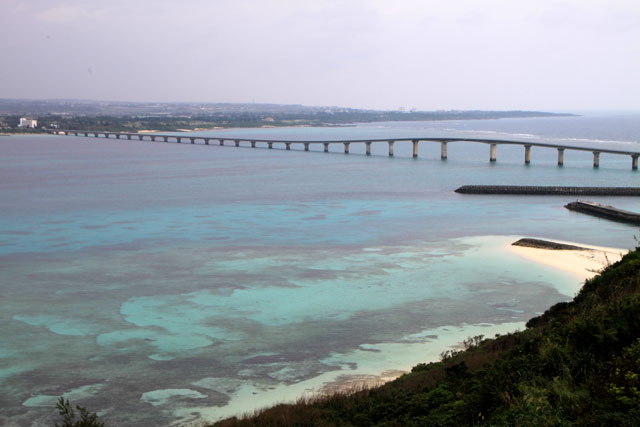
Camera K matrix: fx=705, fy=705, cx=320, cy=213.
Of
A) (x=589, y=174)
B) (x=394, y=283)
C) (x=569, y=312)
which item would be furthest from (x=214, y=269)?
(x=589, y=174)

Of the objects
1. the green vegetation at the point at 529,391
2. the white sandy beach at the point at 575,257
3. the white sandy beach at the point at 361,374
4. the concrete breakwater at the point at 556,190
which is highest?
the green vegetation at the point at 529,391


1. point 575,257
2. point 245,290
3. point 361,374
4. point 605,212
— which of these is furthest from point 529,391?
point 605,212

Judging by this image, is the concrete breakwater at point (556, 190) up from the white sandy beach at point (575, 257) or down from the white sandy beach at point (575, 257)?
down

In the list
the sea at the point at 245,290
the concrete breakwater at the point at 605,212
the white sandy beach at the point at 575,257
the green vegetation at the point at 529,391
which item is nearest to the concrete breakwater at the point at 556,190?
the sea at the point at 245,290

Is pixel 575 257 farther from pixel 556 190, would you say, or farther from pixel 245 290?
pixel 556 190

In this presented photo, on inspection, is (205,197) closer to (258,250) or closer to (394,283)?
(258,250)

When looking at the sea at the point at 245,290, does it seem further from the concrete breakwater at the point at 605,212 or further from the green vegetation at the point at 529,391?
the green vegetation at the point at 529,391
